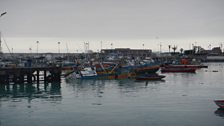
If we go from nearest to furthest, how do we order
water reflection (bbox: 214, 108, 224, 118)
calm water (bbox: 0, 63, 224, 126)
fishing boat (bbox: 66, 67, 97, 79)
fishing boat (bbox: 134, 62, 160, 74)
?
calm water (bbox: 0, 63, 224, 126) < water reflection (bbox: 214, 108, 224, 118) < fishing boat (bbox: 66, 67, 97, 79) < fishing boat (bbox: 134, 62, 160, 74)

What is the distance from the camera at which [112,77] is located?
65.8 m

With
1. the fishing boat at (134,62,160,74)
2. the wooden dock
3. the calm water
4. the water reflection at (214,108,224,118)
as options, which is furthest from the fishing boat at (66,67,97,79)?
the water reflection at (214,108,224,118)

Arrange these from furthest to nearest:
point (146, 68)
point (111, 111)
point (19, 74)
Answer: point (146, 68) → point (19, 74) → point (111, 111)

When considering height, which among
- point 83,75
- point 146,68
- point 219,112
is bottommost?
point 219,112

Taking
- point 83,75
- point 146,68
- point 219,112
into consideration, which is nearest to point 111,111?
point 219,112

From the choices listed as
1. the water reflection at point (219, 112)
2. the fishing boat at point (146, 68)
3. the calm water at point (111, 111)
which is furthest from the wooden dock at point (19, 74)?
the water reflection at point (219, 112)

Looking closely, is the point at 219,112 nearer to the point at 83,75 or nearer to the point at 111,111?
the point at 111,111

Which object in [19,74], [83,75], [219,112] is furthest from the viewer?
Answer: [83,75]

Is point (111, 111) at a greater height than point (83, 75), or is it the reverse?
→ point (83, 75)

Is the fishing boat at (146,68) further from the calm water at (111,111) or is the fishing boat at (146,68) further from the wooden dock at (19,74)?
the calm water at (111,111)

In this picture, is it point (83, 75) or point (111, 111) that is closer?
point (111, 111)

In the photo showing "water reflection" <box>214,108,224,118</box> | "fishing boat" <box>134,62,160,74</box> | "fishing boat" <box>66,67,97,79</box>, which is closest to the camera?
"water reflection" <box>214,108,224,118</box>

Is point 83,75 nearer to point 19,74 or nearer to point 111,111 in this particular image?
point 19,74

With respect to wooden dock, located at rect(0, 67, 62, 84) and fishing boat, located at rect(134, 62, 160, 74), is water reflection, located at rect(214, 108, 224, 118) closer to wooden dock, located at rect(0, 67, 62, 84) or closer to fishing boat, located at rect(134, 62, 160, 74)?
wooden dock, located at rect(0, 67, 62, 84)
